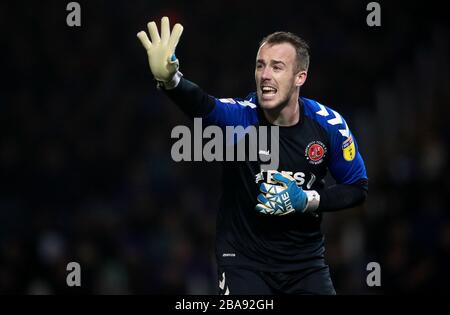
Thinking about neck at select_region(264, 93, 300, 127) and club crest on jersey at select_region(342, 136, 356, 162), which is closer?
neck at select_region(264, 93, 300, 127)

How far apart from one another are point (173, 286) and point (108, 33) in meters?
5.02

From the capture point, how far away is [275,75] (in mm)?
5383

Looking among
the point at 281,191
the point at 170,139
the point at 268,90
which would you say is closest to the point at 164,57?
the point at 268,90

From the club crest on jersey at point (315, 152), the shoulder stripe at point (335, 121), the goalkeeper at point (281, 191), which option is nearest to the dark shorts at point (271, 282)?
the goalkeeper at point (281, 191)

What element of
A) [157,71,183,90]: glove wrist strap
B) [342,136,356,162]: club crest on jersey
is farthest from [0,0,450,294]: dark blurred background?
[157,71,183,90]: glove wrist strap

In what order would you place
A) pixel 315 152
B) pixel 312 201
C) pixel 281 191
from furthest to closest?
pixel 315 152
pixel 312 201
pixel 281 191

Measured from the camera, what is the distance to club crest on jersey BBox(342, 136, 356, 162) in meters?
5.57

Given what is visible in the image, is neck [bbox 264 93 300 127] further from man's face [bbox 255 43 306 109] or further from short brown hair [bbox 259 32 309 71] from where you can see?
short brown hair [bbox 259 32 309 71]

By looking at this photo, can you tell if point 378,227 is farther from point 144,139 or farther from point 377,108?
point 144,139

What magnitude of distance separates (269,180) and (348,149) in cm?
59

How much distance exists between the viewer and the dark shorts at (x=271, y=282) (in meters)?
5.27

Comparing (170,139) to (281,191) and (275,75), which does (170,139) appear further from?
(281,191)
